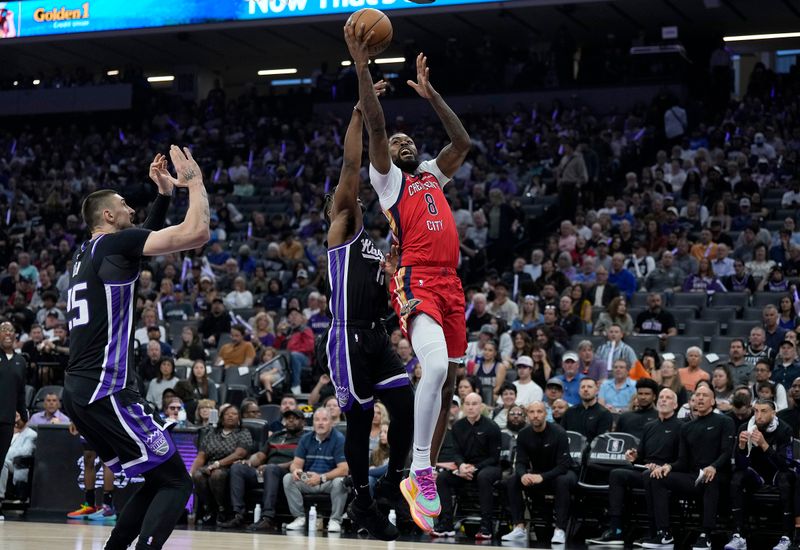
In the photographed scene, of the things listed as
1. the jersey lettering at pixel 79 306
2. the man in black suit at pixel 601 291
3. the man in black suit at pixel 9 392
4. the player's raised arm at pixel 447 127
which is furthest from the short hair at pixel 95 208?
the man in black suit at pixel 601 291

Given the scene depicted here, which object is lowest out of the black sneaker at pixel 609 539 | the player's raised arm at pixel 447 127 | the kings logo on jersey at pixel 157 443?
the black sneaker at pixel 609 539

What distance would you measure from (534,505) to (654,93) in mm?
14099

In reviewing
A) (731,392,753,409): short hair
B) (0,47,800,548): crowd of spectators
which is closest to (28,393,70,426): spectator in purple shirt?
(0,47,800,548): crowd of spectators

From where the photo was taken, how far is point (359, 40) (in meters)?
6.40

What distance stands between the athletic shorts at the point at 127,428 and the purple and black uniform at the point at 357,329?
110cm

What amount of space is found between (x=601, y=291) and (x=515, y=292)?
181 centimetres

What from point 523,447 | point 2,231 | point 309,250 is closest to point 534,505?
point 523,447

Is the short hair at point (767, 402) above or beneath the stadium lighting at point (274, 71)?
beneath

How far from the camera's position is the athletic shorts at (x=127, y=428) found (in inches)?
241

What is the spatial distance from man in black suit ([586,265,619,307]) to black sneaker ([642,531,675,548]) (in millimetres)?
5051

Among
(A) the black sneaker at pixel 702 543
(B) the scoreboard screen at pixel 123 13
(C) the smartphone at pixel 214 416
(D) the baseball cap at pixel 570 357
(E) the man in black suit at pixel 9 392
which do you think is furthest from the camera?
(B) the scoreboard screen at pixel 123 13

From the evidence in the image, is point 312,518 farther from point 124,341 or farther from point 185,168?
point 185,168

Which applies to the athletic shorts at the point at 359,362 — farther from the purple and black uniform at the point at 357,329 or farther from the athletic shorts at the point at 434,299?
the athletic shorts at the point at 434,299

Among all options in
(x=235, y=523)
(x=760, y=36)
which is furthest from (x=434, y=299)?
(x=760, y=36)
